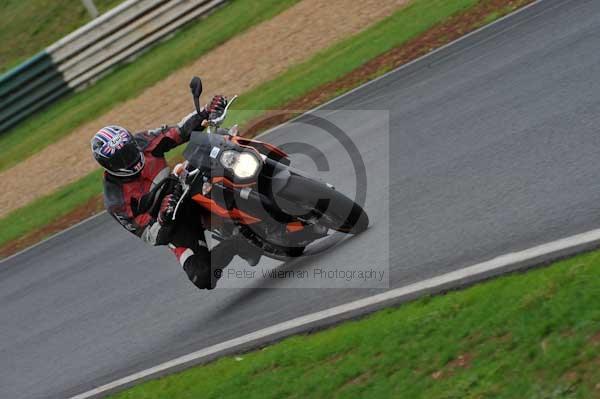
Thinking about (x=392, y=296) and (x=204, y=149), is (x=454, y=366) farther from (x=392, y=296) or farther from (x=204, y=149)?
(x=204, y=149)

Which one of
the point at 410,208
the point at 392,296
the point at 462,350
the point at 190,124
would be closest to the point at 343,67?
the point at 190,124

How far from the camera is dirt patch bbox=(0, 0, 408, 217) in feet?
50.8

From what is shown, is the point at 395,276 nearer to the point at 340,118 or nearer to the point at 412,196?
the point at 412,196

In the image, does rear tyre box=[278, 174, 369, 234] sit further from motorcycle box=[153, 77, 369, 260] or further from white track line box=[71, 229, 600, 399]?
white track line box=[71, 229, 600, 399]

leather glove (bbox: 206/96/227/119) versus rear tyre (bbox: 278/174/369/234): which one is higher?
leather glove (bbox: 206/96/227/119)

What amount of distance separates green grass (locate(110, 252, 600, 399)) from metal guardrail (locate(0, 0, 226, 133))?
13.3 meters

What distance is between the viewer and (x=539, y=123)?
8.20 meters

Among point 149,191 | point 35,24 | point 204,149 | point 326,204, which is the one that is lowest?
point 326,204

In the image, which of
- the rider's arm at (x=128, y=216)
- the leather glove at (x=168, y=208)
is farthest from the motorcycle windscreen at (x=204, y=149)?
the rider's arm at (x=128, y=216)

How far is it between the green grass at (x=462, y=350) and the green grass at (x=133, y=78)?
11855mm

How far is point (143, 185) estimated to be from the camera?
26.6ft

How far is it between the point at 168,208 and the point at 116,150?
2.60 ft

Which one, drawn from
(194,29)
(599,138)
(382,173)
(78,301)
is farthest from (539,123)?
(194,29)

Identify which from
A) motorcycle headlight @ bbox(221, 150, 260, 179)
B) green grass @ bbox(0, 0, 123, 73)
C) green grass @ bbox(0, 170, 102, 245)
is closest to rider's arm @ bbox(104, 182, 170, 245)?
motorcycle headlight @ bbox(221, 150, 260, 179)
